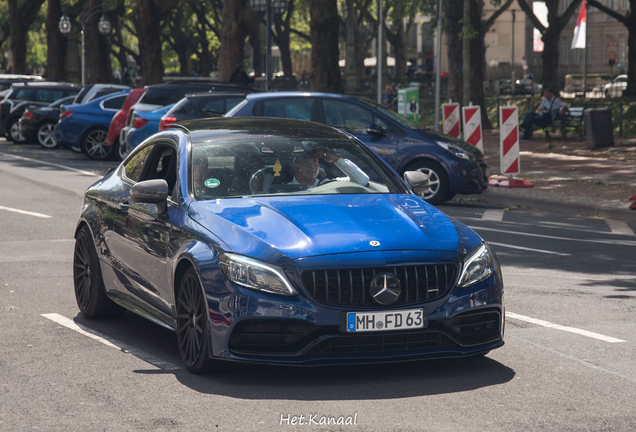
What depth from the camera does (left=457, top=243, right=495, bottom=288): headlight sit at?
5348mm

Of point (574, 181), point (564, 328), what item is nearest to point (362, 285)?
point (564, 328)

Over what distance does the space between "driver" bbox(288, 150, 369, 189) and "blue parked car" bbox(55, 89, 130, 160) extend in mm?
17911

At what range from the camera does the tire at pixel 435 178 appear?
14906mm

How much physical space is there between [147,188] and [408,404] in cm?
220

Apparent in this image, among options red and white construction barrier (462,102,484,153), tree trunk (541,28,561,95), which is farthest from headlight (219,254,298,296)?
tree trunk (541,28,561,95)

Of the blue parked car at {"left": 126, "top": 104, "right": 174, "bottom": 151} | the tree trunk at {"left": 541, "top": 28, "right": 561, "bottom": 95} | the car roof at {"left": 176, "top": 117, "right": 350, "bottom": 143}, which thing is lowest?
the blue parked car at {"left": 126, "top": 104, "right": 174, "bottom": 151}

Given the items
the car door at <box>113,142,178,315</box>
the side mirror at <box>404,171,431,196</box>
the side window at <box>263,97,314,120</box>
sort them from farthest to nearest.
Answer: the side window at <box>263,97,314,120</box>, the side mirror at <box>404,171,431,196</box>, the car door at <box>113,142,178,315</box>

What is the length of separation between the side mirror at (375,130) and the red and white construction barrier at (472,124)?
4.00 m

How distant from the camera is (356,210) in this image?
573cm

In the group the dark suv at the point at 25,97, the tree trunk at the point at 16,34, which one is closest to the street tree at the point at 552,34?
the dark suv at the point at 25,97

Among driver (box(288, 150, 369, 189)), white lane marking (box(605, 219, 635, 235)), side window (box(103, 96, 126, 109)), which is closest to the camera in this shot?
A: driver (box(288, 150, 369, 189))

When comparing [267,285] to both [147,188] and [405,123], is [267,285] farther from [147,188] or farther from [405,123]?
[405,123]

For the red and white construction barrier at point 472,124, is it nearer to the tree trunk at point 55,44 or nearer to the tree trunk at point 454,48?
the tree trunk at point 454,48

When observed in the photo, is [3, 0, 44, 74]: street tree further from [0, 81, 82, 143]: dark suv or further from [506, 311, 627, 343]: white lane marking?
[506, 311, 627, 343]: white lane marking
